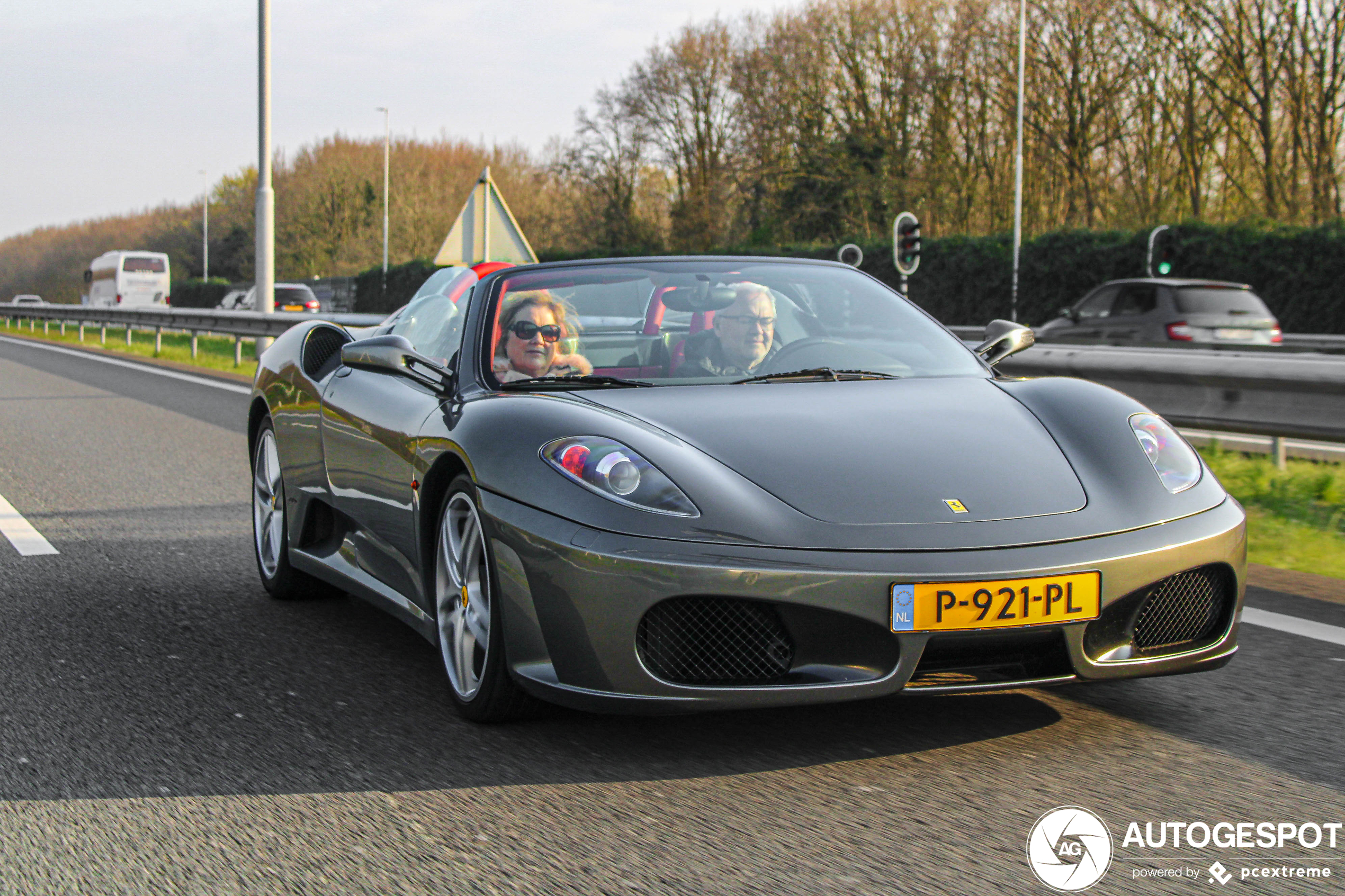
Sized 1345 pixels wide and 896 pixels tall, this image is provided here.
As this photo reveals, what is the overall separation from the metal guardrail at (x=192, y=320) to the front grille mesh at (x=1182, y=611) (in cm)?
864

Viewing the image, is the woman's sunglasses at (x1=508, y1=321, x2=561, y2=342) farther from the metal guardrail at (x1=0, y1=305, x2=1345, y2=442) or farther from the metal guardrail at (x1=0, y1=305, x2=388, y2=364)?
the metal guardrail at (x1=0, y1=305, x2=388, y2=364)

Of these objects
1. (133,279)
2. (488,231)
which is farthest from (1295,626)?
(133,279)

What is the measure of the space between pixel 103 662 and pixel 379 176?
2616 inches

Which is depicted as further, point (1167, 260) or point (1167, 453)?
point (1167, 260)

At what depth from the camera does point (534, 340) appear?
444cm

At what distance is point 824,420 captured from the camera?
12.6 ft

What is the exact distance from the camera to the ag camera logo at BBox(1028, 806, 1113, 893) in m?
2.73

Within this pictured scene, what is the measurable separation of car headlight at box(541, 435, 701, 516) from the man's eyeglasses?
A: 105 cm

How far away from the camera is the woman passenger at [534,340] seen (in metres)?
4.36

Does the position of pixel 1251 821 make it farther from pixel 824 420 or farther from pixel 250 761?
pixel 250 761

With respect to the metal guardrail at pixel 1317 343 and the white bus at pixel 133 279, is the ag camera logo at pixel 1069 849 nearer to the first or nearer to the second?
the metal guardrail at pixel 1317 343

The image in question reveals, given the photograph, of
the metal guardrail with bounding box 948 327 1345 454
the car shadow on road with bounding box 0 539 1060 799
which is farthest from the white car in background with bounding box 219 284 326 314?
A: the car shadow on road with bounding box 0 539 1060 799

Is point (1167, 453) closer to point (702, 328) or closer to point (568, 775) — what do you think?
point (702, 328)

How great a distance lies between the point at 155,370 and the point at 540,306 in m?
18.6
